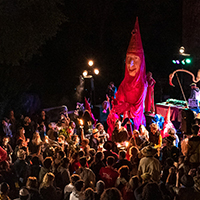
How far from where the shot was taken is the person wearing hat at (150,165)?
6.19m

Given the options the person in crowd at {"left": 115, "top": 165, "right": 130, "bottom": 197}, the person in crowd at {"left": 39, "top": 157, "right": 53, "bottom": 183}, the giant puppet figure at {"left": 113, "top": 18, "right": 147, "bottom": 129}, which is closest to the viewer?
the person in crowd at {"left": 115, "top": 165, "right": 130, "bottom": 197}

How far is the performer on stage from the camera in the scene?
1031 cm

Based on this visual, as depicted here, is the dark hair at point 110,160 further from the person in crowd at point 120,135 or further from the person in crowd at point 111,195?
the person in crowd at point 120,135

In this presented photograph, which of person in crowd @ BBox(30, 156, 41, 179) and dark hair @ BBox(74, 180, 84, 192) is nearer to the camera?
dark hair @ BBox(74, 180, 84, 192)

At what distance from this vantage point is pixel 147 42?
2025 centimetres

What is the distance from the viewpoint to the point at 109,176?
619cm

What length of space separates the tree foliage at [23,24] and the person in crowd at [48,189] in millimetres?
8255

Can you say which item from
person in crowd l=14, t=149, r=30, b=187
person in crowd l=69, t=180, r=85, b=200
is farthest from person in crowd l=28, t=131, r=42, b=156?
person in crowd l=69, t=180, r=85, b=200

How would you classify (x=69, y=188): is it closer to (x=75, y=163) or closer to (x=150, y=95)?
(x=75, y=163)

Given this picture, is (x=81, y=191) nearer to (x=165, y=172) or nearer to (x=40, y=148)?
(x=165, y=172)

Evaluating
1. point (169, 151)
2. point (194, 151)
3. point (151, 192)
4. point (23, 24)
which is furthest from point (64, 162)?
point (23, 24)

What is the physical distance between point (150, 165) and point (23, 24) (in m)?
8.98

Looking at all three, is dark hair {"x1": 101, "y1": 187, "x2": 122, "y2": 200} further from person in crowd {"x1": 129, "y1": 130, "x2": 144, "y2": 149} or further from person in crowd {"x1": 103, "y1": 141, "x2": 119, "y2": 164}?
person in crowd {"x1": 129, "y1": 130, "x2": 144, "y2": 149}

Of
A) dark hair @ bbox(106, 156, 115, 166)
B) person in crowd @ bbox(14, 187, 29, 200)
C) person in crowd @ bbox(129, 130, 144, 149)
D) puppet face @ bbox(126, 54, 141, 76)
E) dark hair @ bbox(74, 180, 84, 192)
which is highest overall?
puppet face @ bbox(126, 54, 141, 76)
